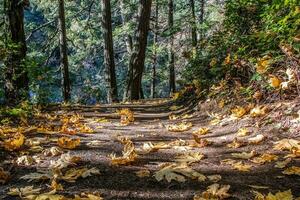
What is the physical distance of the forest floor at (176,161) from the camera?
297cm

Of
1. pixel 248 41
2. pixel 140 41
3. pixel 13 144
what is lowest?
pixel 13 144

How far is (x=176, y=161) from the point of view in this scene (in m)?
3.76

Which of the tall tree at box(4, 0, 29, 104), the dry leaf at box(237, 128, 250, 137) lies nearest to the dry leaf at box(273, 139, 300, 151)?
the dry leaf at box(237, 128, 250, 137)

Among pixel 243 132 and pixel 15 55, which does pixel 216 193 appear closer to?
pixel 243 132

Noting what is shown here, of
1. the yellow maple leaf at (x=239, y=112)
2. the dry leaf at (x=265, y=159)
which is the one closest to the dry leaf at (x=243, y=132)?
the yellow maple leaf at (x=239, y=112)

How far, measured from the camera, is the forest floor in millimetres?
2975

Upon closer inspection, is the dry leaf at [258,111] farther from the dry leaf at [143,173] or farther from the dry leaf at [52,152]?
the dry leaf at [52,152]

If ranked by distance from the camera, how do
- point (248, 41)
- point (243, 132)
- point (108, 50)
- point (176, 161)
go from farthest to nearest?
1. point (108, 50)
2. point (248, 41)
3. point (243, 132)
4. point (176, 161)

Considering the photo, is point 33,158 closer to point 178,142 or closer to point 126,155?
point 126,155

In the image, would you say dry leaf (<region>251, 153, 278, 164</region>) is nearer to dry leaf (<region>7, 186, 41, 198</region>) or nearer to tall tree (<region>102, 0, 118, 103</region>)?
dry leaf (<region>7, 186, 41, 198</region>)

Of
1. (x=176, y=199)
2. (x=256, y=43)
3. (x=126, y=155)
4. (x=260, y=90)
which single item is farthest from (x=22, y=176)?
(x=256, y=43)

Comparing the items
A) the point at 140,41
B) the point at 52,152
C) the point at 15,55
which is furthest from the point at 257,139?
the point at 140,41

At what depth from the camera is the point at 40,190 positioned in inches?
116

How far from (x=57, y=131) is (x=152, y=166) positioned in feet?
7.16
